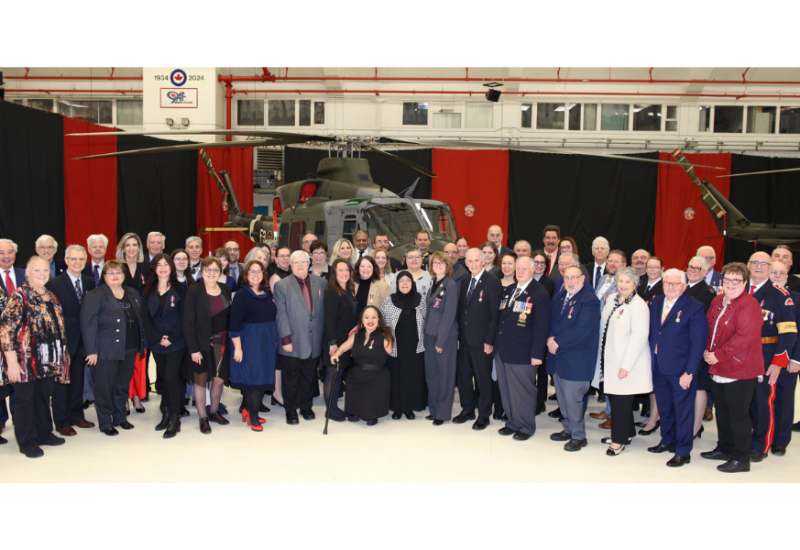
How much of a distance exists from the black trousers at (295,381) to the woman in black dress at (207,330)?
0.50 meters

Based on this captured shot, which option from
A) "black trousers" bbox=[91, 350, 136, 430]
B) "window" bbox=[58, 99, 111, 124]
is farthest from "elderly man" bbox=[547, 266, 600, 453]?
"window" bbox=[58, 99, 111, 124]

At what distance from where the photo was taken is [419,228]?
25.5ft

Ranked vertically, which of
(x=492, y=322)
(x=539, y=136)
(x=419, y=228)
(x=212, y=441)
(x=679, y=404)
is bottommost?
(x=212, y=441)

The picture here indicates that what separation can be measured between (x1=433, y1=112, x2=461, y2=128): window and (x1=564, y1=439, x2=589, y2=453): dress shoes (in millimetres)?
11246

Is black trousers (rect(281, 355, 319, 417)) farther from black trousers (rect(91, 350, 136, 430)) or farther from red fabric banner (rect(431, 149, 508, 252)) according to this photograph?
red fabric banner (rect(431, 149, 508, 252))

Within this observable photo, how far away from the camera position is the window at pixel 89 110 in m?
14.4

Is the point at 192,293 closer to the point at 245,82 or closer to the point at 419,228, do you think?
the point at 419,228

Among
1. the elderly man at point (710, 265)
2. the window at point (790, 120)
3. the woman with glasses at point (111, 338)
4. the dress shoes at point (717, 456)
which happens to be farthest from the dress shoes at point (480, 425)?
the window at point (790, 120)

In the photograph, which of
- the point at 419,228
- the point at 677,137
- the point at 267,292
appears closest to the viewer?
the point at 267,292

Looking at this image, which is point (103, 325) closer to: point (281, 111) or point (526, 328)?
point (526, 328)

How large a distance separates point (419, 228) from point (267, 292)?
3691mm

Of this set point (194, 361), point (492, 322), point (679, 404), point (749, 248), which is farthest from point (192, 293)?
point (749, 248)

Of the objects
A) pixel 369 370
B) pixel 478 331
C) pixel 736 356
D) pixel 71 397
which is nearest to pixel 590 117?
pixel 478 331

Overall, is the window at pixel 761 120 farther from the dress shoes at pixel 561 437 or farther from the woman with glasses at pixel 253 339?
the woman with glasses at pixel 253 339
